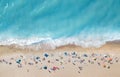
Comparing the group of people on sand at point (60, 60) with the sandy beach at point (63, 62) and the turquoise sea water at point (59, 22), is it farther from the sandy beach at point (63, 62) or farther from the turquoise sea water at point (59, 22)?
the turquoise sea water at point (59, 22)

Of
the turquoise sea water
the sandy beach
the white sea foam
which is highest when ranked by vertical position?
the turquoise sea water

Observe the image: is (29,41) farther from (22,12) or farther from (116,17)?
(116,17)

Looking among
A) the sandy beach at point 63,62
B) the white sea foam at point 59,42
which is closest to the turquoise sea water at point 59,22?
the white sea foam at point 59,42

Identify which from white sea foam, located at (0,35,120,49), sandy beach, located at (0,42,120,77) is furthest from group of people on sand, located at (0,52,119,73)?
white sea foam, located at (0,35,120,49)

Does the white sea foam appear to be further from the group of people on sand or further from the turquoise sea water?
the group of people on sand

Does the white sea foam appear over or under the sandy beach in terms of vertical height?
over

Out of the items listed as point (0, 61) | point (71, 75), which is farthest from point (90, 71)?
point (0, 61)

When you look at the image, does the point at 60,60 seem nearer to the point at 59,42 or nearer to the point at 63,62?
the point at 63,62

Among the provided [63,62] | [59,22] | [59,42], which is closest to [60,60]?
[63,62]
